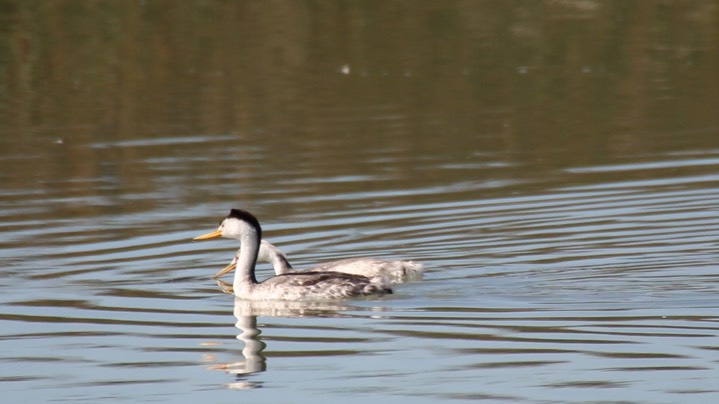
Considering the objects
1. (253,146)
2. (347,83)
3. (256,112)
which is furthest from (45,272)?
(347,83)

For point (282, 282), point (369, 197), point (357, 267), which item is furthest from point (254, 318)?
point (369, 197)

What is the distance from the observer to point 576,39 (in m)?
30.2

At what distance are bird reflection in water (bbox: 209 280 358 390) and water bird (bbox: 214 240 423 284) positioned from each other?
0.42 metres

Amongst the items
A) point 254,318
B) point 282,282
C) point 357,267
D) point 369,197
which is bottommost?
point 254,318

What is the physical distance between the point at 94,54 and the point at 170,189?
13.0m

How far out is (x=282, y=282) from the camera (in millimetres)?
12383

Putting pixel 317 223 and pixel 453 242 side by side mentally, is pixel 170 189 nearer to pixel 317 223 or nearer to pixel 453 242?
pixel 317 223

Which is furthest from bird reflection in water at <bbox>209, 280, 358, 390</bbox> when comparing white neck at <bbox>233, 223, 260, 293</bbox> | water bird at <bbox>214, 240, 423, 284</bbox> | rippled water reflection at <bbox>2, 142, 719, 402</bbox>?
water bird at <bbox>214, 240, 423, 284</bbox>

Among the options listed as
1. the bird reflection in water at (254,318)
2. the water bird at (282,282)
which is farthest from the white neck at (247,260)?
the bird reflection in water at (254,318)

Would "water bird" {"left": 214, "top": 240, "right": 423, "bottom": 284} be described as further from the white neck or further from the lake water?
the white neck

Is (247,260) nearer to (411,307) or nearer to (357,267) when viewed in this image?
(357,267)

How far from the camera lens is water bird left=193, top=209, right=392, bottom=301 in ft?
40.0

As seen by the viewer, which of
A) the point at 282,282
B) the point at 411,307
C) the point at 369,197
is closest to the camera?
the point at 411,307

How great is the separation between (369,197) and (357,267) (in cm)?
382
